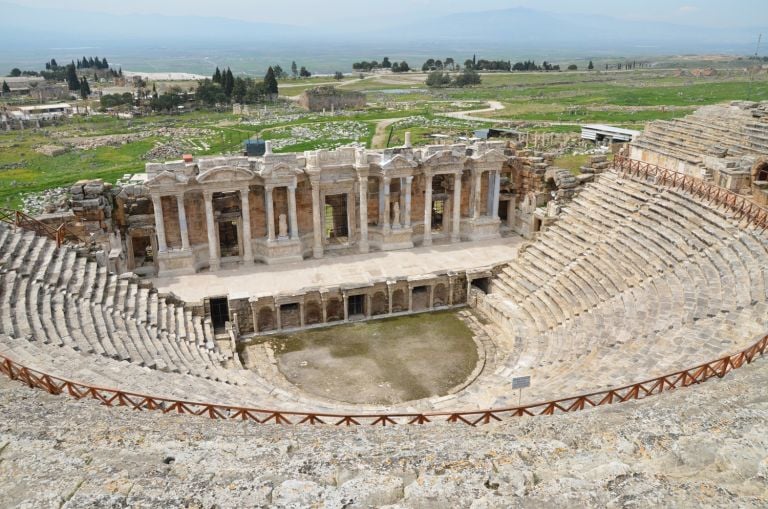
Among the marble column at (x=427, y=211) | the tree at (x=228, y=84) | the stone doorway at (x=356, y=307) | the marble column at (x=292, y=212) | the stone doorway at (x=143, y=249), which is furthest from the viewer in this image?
the tree at (x=228, y=84)

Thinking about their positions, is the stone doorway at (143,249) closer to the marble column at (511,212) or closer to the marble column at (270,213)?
the marble column at (270,213)

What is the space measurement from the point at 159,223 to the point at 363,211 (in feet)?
27.1

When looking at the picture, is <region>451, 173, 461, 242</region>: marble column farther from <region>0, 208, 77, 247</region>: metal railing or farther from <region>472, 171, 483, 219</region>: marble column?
<region>0, 208, 77, 247</region>: metal railing

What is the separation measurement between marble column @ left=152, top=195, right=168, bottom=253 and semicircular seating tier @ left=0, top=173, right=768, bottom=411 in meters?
3.42

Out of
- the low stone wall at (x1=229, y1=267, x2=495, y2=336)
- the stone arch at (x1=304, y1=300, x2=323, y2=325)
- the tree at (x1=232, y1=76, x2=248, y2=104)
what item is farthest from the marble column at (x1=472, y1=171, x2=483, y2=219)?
the tree at (x1=232, y1=76, x2=248, y2=104)

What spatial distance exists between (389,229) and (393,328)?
5791mm

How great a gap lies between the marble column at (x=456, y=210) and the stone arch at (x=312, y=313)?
8.17 metres

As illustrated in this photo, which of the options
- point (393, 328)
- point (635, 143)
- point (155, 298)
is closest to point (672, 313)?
point (393, 328)

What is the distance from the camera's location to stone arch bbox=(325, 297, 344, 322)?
23.0 metres

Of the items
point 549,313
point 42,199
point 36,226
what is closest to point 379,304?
point 549,313

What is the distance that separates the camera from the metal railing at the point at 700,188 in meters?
18.3

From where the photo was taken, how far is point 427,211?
27500 mm

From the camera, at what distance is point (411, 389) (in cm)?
1839

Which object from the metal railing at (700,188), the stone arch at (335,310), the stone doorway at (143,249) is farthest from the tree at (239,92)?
the stone arch at (335,310)
